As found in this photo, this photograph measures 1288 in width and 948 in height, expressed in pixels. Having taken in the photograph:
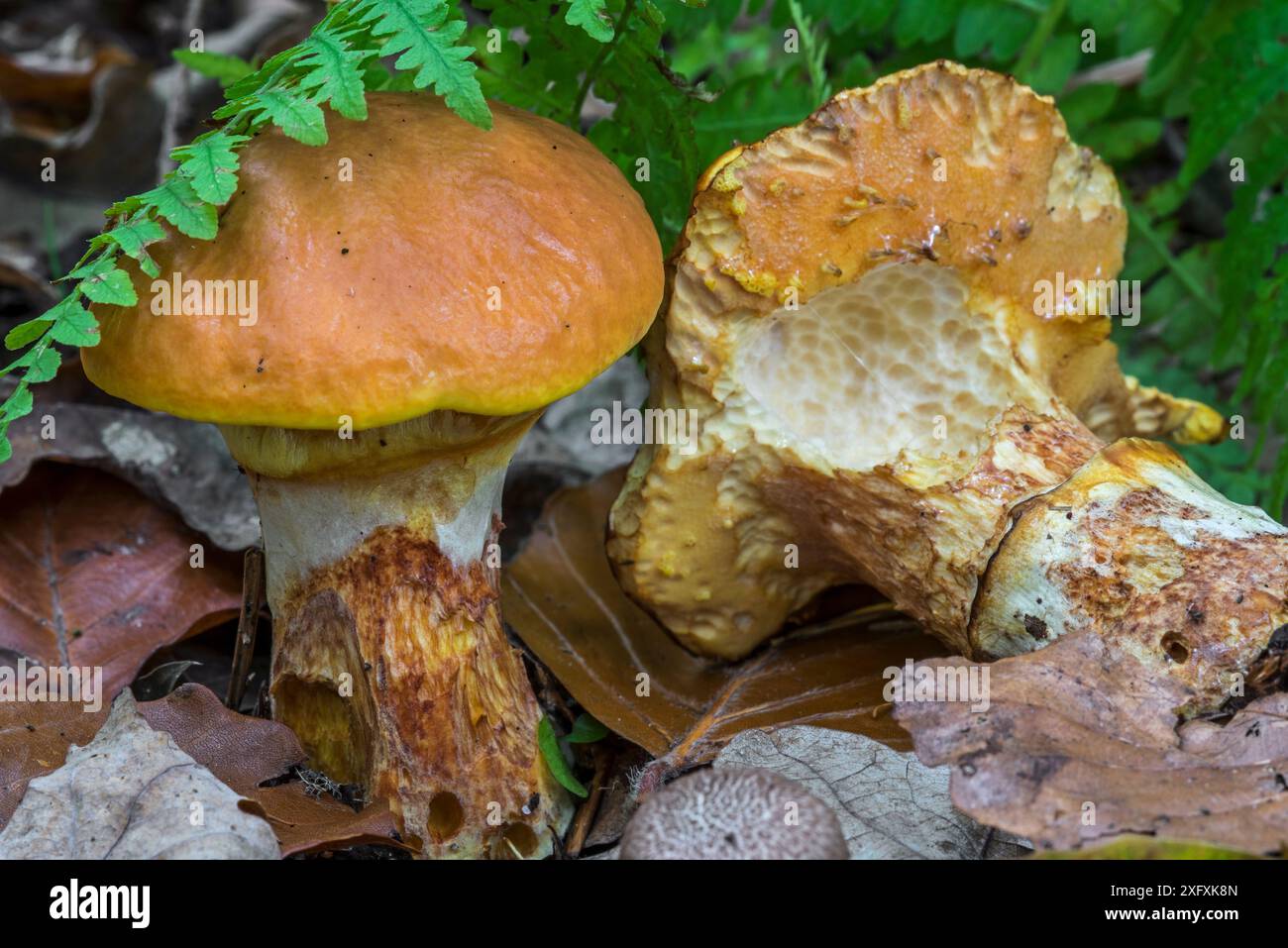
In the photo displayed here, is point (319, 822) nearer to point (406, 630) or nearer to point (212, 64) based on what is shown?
point (406, 630)

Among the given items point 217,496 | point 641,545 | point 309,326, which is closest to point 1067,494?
point 641,545

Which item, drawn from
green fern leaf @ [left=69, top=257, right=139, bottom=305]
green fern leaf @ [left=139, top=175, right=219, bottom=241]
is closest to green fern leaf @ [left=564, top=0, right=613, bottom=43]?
green fern leaf @ [left=139, top=175, right=219, bottom=241]

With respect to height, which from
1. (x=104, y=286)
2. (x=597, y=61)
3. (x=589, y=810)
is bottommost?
(x=589, y=810)

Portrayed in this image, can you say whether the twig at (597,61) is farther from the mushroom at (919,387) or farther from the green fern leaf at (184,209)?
the green fern leaf at (184,209)

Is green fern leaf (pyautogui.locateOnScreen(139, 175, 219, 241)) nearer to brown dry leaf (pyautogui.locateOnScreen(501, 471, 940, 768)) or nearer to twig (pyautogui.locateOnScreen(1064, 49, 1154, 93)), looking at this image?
brown dry leaf (pyautogui.locateOnScreen(501, 471, 940, 768))

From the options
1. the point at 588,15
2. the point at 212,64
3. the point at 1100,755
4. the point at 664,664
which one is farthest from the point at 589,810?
the point at 212,64

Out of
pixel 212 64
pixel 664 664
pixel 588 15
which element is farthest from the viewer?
pixel 212 64
